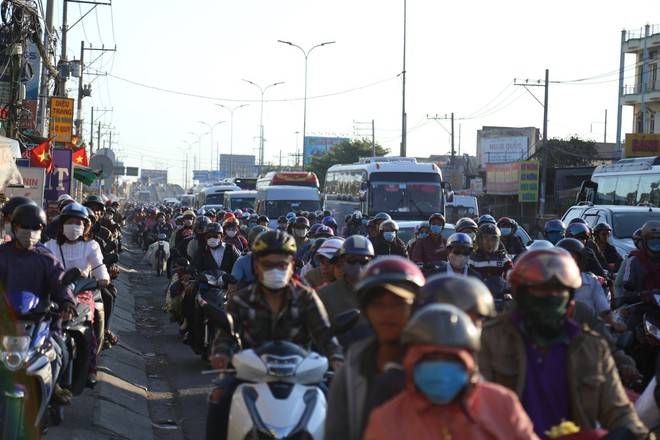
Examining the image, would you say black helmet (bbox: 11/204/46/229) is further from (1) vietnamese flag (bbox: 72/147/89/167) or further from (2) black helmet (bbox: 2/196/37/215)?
(1) vietnamese flag (bbox: 72/147/89/167)

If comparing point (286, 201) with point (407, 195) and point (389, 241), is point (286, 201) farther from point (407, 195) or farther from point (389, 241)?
point (389, 241)

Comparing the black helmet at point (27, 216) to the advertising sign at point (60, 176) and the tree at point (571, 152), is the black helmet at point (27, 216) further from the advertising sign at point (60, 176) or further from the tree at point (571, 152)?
the tree at point (571, 152)

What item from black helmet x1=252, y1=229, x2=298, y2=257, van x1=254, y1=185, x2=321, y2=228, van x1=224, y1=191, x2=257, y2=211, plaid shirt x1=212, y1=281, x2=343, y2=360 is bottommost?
van x1=224, y1=191, x2=257, y2=211

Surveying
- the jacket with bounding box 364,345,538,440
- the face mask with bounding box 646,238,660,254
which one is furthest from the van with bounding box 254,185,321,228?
the jacket with bounding box 364,345,538,440

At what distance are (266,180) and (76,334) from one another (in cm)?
3447

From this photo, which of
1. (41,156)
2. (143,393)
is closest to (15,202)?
(143,393)

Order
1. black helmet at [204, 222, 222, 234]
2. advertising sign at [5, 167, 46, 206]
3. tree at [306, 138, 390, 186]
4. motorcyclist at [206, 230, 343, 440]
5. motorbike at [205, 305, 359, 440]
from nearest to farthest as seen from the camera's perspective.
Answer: motorbike at [205, 305, 359, 440] < motorcyclist at [206, 230, 343, 440] < black helmet at [204, 222, 222, 234] < advertising sign at [5, 167, 46, 206] < tree at [306, 138, 390, 186]

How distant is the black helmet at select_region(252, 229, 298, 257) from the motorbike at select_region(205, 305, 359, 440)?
0.61 m

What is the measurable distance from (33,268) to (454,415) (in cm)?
524

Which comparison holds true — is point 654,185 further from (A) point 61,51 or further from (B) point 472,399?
(B) point 472,399

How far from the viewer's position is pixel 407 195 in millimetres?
29859

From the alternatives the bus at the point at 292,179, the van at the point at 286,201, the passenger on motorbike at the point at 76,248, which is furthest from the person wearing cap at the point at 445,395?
the bus at the point at 292,179

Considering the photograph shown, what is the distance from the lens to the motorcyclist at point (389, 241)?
1494cm

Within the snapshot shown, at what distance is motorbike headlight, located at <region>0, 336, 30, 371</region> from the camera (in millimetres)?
6957
